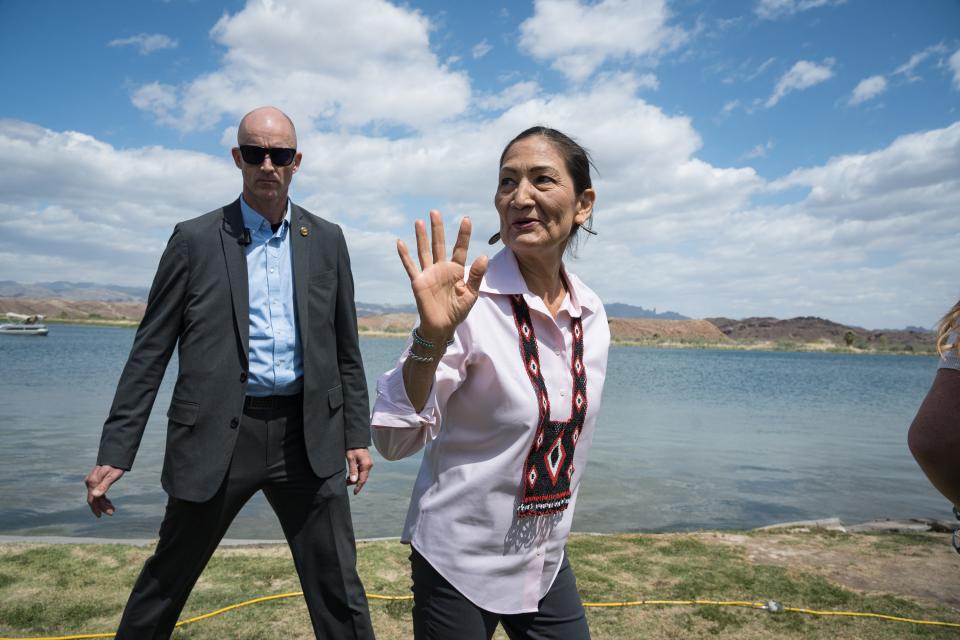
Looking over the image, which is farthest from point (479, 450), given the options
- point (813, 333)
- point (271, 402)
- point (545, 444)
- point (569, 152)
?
point (813, 333)

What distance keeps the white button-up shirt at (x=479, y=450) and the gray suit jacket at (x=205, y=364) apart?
1.23 meters

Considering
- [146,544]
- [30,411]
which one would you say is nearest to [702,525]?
[146,544]

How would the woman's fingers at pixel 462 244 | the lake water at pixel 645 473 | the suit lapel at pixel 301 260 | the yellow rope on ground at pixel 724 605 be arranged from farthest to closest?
the lake water at pixel 645 473 < the yellow rope on ground at pixel 724 605 < the suit lapel at pixel 301 260 < the woman's fingers at pixel 462 244

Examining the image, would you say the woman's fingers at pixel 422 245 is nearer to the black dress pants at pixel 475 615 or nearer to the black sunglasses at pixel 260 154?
the black dress pants at pixel 475 615

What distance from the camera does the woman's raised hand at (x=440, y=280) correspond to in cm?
177

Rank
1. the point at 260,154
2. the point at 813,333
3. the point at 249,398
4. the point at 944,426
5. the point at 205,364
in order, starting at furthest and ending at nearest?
1. the point at 813,333
2. the point at 260,154
3. the point at 249,398
4. the point at 205,364
5. the point at 944,426

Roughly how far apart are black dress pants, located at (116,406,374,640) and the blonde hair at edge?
247 centimetres

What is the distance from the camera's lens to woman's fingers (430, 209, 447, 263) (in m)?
1.90

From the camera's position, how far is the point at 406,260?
189 centimetres

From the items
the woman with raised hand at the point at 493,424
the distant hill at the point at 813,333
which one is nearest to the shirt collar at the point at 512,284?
the woman with raised hand at the point at 493,424

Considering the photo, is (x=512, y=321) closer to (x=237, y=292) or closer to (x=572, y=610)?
(x=572, y=610)

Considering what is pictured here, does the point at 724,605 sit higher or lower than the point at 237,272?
lower

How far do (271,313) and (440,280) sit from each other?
1.50 metres

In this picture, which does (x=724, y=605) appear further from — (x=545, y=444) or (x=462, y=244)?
(x=462, y=244)
